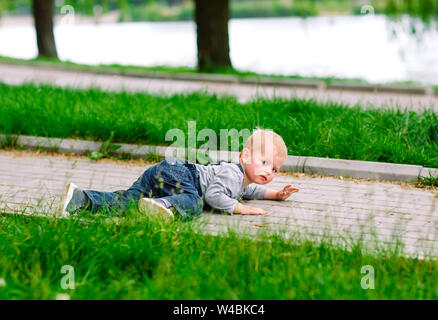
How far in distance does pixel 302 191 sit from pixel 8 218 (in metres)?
2.33

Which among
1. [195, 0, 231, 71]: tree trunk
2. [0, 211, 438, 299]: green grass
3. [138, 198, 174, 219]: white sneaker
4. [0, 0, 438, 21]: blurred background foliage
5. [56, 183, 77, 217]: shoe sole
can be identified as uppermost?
[0, 0, 438, 21]: blurred background foliage

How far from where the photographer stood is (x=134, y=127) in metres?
6.48

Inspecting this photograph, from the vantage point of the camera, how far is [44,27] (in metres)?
20.2

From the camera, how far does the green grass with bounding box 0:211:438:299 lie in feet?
10.1

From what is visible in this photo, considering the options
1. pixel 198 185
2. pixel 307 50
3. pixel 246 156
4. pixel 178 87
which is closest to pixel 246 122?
pixel 246 156

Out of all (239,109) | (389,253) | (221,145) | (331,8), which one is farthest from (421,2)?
(389,253)

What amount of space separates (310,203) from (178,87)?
766 cm

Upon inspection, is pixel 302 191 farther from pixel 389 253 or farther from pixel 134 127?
pixel 134 127

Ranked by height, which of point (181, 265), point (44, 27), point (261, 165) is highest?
point (44, 27)

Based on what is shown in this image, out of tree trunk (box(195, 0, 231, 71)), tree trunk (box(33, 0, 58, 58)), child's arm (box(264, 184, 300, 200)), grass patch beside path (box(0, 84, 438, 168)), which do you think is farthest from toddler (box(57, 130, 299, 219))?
tree trunk (box(33, 0, 58, 58))

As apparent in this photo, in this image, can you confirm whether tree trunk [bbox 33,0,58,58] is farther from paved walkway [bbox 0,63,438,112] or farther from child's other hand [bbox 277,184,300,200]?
child's other hand [bbox 277,184,300,200]

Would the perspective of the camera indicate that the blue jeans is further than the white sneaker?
Yes

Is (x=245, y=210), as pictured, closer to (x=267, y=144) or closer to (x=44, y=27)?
(x=267, y=144)

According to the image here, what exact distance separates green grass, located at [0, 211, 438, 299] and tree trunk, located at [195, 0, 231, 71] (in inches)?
409
